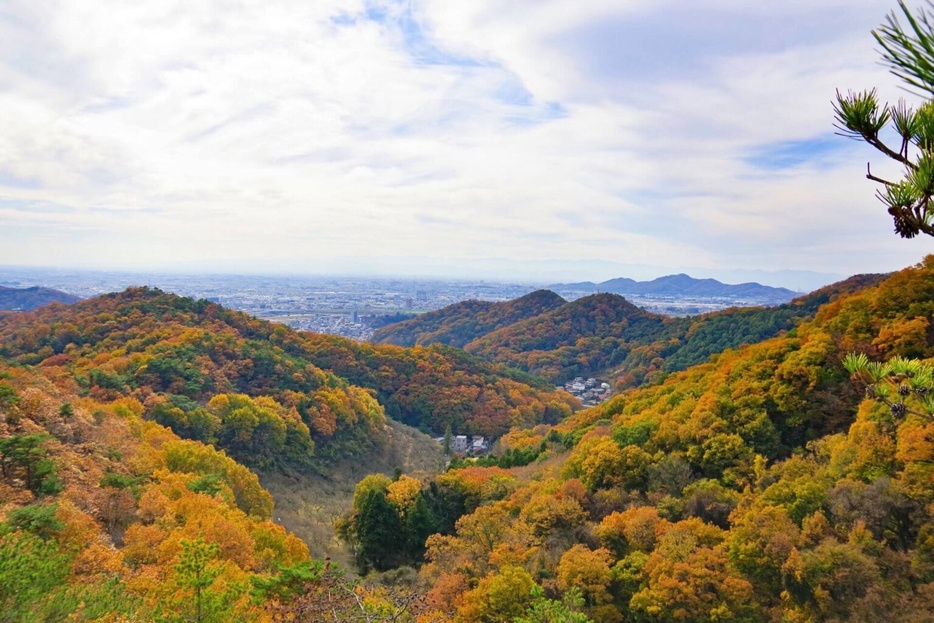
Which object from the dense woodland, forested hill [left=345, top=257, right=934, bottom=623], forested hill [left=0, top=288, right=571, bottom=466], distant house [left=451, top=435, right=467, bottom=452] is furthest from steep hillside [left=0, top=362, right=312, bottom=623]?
distant house [left=451, top=435, right=467, bottom=452]

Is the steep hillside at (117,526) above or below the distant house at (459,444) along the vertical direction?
above

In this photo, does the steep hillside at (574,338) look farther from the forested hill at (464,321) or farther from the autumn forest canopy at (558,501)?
the autumn forest canopy at (558,501)

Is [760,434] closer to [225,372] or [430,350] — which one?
[225,372]

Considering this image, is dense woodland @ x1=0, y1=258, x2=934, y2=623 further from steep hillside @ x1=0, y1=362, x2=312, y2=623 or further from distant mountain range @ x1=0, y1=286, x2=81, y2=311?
distant mountain range @ x1=0, y1=286, x2=81, y2=311

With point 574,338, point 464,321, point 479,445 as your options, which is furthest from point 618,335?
point 479,445

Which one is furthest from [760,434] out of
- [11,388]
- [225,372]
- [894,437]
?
[225,372]

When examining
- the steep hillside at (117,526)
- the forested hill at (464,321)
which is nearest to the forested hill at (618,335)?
the forested hill at (464,321)
